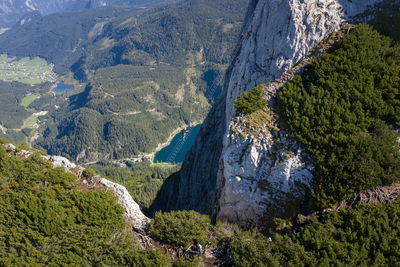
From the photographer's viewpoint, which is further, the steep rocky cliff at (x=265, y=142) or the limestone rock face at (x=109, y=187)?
the steep rocky cliff at (x=265, y=142)

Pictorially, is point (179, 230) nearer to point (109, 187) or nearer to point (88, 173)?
point (109, 187)

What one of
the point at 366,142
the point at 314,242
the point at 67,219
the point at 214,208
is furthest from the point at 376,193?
the point at 67,219

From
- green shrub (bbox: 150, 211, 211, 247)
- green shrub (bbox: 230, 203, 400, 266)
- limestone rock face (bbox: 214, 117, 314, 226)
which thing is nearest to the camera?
green shrub (bbox: 230, 203, 400, 266)

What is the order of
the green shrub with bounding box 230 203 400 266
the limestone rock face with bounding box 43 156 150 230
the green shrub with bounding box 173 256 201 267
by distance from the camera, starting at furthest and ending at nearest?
the limestone rock face with bounding box 43 156 150 230 → the green shrub with bounding box 173 256 201 267 → the green shrub with bounding box 230 203 400 266

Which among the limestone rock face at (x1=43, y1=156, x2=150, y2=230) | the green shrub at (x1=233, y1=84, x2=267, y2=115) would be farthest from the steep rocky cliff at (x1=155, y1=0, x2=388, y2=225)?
the limestone rock face at (x1=43, y1=156, x2=150, y2=230)

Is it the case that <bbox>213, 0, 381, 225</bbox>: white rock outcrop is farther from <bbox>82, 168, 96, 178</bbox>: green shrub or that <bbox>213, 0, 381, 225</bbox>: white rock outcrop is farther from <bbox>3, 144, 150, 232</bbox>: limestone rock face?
<bbox>82, 168, 96, 178</bbox>: green shrub

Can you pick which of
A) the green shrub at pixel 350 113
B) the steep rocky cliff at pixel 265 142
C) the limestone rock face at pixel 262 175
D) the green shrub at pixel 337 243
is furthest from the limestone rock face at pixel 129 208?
the green shrub at pixel 350 113

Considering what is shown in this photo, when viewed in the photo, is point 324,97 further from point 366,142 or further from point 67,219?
point 67,219

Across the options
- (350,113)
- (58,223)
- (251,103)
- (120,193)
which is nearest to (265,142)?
(251,103)

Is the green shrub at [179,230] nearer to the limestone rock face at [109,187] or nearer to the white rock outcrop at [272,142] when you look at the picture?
the limestone rock face at [109,187]
